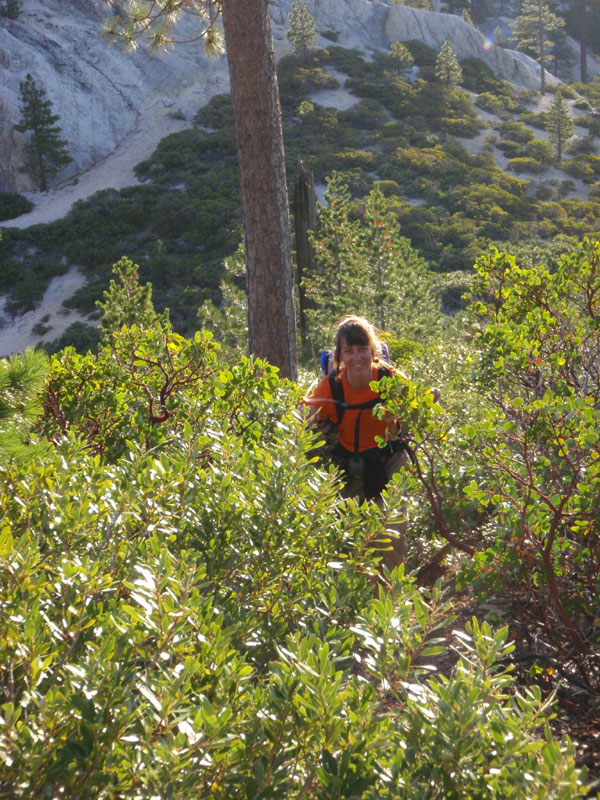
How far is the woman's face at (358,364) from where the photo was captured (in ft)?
A: 10.2

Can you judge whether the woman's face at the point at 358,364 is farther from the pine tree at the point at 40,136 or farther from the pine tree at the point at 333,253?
the pine tree at the point at 40,136

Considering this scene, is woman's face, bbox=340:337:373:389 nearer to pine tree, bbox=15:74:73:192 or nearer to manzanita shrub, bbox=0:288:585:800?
manzanita shrub, bbox=0:288:585:800

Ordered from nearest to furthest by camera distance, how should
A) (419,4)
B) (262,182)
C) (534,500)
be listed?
(534,500)
(262,182)
(419,4)

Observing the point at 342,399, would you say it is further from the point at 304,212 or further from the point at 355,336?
the point at 304,212

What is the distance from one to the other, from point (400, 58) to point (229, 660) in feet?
159

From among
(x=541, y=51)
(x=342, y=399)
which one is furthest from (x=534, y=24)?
(x=342, y=399)

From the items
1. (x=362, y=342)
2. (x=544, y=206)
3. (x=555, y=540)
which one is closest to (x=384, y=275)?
(x=362, y=342)

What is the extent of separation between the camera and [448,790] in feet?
3.28

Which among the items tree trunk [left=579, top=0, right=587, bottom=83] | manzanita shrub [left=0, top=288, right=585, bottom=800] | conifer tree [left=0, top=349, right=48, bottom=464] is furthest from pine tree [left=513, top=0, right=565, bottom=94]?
manzanita shrub [left=0, top=288, right=585, bottom=800]

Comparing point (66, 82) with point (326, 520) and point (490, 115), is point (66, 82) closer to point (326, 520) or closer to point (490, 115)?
point (490, 115)

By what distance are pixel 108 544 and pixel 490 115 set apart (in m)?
45.5

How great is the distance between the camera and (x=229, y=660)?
4.19ft

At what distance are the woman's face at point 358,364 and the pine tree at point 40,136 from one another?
3500cm

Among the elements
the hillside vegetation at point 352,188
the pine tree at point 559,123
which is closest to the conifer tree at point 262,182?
the hillside vegetation at point 352,188
